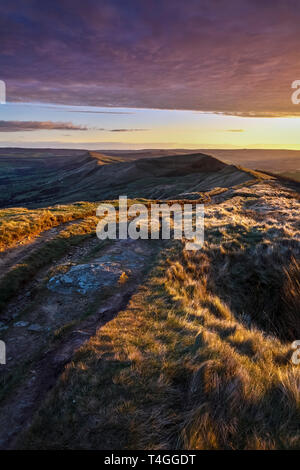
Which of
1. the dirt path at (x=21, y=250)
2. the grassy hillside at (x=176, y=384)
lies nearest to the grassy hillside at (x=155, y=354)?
the grassy hillside at (x=176, y=384)

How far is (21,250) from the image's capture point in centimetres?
1477

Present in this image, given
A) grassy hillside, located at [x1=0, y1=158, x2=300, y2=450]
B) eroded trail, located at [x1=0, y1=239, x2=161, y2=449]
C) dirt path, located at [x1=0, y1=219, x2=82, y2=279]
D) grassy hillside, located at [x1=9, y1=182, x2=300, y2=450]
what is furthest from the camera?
dirt path, located at [x1=0, y1=219, x2=82, y2=279]

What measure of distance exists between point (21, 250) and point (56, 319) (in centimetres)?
782

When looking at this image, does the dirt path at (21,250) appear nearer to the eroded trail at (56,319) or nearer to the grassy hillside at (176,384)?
the eroded trail at (56,319)

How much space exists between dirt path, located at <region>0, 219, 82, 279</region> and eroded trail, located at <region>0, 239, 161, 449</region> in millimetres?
1580

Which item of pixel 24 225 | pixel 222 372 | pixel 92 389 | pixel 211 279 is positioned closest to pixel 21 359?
pixel 92 389

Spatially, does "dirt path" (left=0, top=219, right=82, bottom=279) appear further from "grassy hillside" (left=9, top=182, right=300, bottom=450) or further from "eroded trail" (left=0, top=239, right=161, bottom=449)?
"grassy hillside" (left=9, top=182, right=300, bottom=450)

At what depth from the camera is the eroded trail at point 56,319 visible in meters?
5.15

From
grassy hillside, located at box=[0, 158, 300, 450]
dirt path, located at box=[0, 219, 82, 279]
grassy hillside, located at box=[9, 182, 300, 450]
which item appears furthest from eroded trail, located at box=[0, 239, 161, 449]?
dirt path, located at box=[0, 219, 82, 279]

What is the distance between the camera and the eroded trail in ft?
16.9

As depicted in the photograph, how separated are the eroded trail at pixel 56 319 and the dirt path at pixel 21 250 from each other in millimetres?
1580

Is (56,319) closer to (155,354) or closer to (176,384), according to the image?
(155,354)

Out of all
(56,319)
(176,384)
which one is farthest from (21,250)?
(176,384)
